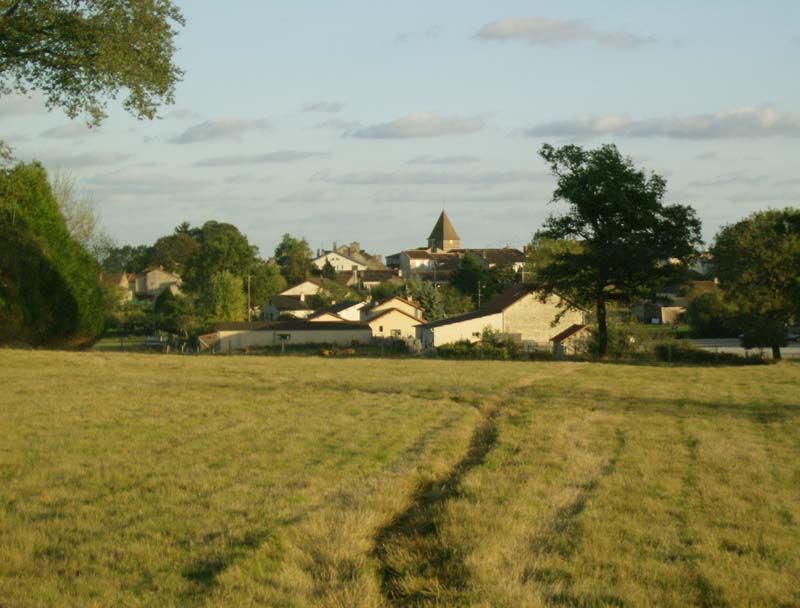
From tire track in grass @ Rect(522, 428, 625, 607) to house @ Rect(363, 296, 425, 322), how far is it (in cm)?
7397

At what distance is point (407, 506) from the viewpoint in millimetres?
10797

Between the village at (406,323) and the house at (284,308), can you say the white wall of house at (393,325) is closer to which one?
the village at (406,323)

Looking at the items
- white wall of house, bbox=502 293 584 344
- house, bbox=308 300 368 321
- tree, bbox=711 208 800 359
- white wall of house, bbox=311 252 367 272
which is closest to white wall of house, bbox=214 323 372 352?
white wall of house, bbox=502 293 584 344

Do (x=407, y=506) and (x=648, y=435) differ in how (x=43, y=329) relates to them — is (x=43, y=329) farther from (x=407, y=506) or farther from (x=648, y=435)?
(x=407, y=506)

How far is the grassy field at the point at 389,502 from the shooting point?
762 centimetres

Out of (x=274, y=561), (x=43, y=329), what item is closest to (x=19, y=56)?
(x=274, y=561)

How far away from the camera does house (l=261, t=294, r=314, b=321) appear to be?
4350 inches

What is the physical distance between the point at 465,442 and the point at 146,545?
328 inches

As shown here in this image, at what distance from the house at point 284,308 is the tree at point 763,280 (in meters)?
61.0

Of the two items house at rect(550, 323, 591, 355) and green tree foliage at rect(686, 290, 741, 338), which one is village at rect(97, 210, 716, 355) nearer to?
house at rect(550, 323, 591, 355)

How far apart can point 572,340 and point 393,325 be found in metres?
24.5

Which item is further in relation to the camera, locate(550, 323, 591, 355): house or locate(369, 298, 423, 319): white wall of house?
locate(369, 298, 423, 319): white wall of house

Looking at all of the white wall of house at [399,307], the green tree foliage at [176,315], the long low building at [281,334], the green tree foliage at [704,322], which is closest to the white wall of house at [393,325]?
the white wall of house at [399,307]

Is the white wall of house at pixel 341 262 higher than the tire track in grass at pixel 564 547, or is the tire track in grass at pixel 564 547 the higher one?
the white wall of house at pixel 341 262
